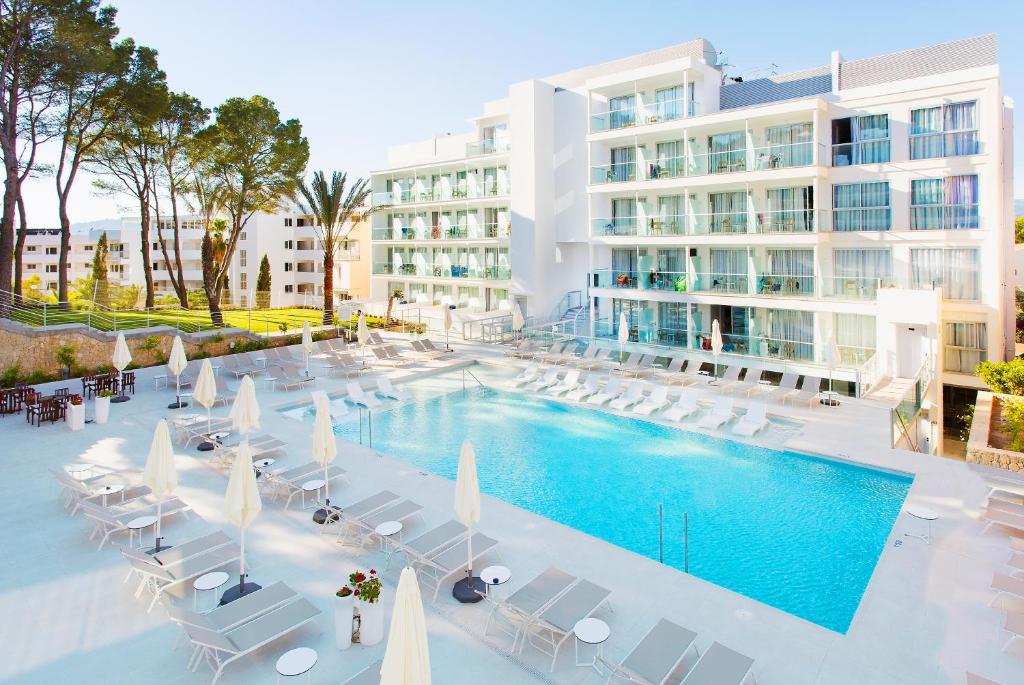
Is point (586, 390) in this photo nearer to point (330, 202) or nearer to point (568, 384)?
point (568, 384)

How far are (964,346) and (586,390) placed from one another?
1332cm

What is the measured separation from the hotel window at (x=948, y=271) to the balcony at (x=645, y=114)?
10.6 metres

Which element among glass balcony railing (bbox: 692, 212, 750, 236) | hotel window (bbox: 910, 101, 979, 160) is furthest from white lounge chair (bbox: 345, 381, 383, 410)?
hotel window (bbox: 910, 101, 979, 160)

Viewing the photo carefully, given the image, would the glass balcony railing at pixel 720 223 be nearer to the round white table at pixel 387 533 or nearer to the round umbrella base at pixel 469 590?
the round white table at pixel 387 533

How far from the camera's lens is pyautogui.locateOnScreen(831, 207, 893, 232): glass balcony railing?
21.6 meters

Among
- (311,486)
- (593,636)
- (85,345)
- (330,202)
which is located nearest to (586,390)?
(311,486)

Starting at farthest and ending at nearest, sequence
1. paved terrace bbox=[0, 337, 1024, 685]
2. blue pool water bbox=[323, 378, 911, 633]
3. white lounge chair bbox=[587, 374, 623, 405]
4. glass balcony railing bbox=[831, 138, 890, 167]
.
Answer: glass balcony railing bbox=[831, 138, 890, 167] → white lounge chair bbox=[587, 374, 623, 405] → blue pool water bbox=[323, 378, 911, 633] → paved terrace bbox=[0, 337, 1024, 685]

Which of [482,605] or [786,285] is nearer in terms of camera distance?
[482,605]

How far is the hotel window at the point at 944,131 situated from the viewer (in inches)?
784

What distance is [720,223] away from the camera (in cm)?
2441

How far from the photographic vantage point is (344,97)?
116ft

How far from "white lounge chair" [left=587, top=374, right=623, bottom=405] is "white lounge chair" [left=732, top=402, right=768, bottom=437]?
422 cm

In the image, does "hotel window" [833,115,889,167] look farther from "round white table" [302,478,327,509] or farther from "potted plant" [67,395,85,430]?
"potted plant" [67,395,85,430]

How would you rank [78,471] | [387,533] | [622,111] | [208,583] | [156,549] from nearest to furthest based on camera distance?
[208,583], [156,549], [387,533], [78,471], [622,111]
